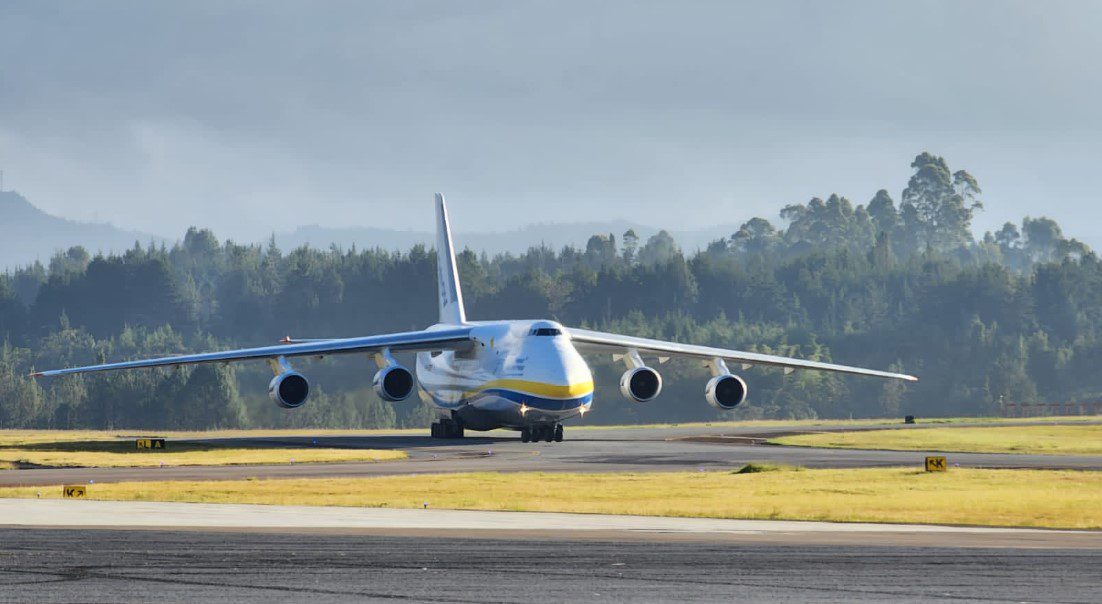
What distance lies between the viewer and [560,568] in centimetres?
1770

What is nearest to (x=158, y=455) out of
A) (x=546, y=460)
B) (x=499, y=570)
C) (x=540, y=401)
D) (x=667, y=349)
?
(x=546, y=460)

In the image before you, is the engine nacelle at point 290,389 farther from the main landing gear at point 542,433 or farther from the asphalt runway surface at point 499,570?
the asphalt runway surface at point 499,570

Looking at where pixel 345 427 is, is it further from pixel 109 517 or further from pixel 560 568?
pixel 560 568

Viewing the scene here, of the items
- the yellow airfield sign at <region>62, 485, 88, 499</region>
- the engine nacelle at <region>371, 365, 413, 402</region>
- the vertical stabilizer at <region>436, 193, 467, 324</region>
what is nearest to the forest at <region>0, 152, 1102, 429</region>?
the vertical stabilizer at <region>436, 193, 467, 324</region>

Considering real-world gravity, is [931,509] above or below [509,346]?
below

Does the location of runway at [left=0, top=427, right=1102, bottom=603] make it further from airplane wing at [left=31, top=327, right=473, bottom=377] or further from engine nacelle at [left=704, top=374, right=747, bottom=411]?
engine nacelle at [left=704, top=374, right=747, bottom=411]

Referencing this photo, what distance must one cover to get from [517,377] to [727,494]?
22221 mm

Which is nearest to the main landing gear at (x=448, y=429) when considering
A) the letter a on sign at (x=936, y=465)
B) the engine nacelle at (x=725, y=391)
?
the engine nacelle at (x=725, y=391)

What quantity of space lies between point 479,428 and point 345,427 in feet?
187

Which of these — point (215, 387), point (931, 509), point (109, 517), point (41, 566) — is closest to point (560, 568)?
point (41, 566)

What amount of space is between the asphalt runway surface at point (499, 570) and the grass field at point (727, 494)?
6.84m

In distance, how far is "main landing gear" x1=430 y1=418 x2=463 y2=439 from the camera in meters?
61.0

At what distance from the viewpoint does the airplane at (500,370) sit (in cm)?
5281

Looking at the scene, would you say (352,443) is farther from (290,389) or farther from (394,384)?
(290,389)
